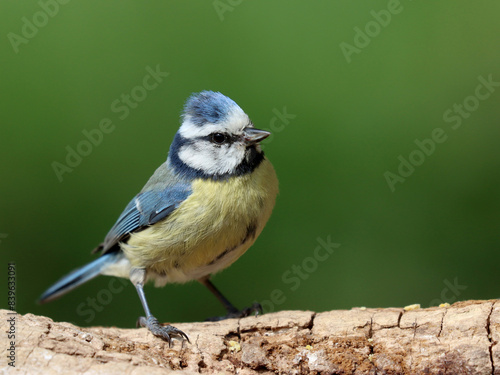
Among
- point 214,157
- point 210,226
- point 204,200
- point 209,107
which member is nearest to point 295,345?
point 210,226

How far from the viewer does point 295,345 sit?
2.85m

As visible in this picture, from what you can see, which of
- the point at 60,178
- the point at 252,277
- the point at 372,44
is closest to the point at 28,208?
the point at 60,178

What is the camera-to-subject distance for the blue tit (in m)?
3.27

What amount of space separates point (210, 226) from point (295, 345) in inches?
32.0

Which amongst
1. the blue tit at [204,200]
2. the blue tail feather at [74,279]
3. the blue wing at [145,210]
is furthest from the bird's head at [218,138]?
the blue tail feather at [74,279]

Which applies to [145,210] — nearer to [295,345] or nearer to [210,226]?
[210,226]

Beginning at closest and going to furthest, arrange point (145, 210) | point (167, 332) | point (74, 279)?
1. point (167, 332)
2. point (145, 210)
3. point (74, 279)

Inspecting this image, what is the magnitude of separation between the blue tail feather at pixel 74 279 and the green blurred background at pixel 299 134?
74 millimetres

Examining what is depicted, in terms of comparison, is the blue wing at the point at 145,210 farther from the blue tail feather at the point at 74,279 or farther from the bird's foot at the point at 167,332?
the bird's foot at the point at 167,332

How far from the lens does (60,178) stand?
13.1 feet

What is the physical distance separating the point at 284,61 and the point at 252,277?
1549mm

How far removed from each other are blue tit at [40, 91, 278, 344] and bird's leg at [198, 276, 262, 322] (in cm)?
35

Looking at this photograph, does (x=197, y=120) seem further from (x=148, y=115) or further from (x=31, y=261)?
(x=31, y=261)

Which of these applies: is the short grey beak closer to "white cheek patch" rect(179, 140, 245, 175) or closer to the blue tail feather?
"white cheek patch" rect(179, 140, 245, 175)
